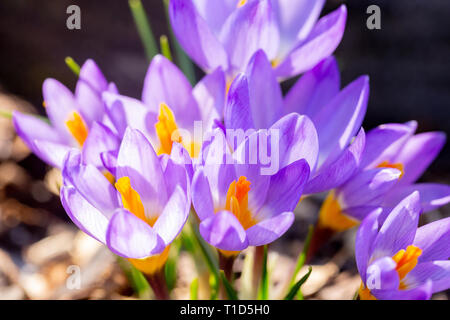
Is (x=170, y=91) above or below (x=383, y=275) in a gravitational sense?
above

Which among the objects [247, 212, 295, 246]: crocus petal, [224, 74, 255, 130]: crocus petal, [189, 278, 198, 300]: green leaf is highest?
[224, 74, 255, 130]: crocus petal

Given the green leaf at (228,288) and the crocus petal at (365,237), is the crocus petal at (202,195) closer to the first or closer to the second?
the green leaf at (228,288)

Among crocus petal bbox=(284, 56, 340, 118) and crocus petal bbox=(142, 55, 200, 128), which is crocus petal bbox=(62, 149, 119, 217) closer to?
crocus petal bbox=(142, 55, 200, 128)

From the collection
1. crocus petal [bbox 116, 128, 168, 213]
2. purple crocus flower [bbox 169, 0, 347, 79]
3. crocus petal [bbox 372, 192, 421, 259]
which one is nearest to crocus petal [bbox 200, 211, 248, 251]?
crocus petal [bbox 116, 128, 168, 213]

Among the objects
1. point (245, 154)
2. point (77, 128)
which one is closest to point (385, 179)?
point (245, 154)

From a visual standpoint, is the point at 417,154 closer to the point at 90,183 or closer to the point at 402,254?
the point at 402,254

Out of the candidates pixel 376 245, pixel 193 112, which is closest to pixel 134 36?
pixel 193 112
